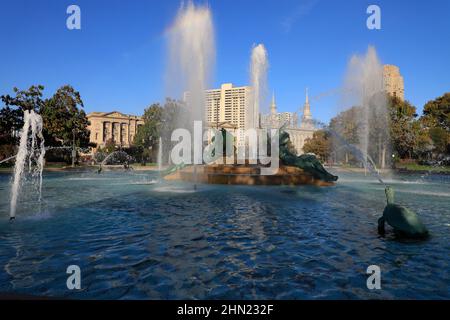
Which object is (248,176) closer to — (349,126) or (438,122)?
(349,126)

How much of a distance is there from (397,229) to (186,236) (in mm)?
4740

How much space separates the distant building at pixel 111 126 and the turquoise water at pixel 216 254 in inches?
4163

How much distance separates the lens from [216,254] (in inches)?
247

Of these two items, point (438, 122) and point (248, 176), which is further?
point (438, 122)

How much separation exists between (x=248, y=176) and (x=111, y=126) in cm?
10387

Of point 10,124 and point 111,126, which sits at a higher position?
point 111,126

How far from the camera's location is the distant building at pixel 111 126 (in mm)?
113000

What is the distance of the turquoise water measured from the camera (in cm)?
466

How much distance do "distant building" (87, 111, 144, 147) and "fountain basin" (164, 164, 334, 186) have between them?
307ft

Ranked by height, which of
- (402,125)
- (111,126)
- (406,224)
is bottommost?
(406,224)

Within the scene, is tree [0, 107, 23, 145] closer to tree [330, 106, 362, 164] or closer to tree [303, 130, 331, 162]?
Result: tree [330, 106, 362, 164]

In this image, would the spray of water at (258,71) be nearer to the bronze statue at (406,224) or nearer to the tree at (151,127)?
the bronze statue at (406,224)

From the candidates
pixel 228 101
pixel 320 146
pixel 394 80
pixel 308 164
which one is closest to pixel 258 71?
pixel 308 164

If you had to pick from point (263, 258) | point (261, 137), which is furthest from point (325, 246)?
point (261, 137)
